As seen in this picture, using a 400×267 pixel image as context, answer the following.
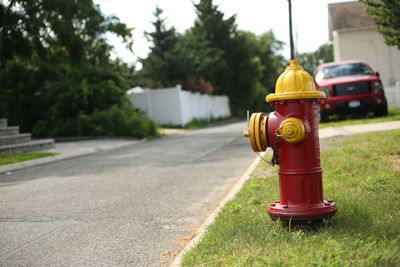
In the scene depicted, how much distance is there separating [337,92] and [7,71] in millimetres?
15042

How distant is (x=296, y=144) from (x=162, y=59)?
123 feet

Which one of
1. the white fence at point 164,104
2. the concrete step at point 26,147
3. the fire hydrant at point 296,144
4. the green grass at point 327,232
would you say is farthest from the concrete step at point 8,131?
the fire hydrant at point 296,144

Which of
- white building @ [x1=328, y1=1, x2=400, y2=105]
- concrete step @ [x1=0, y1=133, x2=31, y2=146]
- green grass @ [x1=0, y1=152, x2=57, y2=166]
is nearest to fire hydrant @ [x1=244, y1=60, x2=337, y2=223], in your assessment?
green grass @ [x1=0, y1=152, x2=57, y2=166]

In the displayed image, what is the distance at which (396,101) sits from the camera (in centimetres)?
2562

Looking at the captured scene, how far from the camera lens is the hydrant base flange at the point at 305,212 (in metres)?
4.11

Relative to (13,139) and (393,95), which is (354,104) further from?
(393,95)

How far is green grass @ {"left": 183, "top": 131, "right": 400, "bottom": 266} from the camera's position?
135 inches

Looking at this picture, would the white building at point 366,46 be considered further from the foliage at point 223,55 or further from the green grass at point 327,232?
the green grass at point 327,232

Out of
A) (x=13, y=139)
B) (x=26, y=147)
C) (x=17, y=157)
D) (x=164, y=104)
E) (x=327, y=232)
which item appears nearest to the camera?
(x=327, y=232)

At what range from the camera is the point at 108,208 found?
6738mm

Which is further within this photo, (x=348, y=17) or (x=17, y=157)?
(x=348, y=17)

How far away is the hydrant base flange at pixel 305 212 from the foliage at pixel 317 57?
116 m

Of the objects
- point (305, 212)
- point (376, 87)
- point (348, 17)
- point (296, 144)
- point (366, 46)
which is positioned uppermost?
point (348, 17)

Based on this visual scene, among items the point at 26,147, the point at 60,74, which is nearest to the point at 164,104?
the point at 60,74
